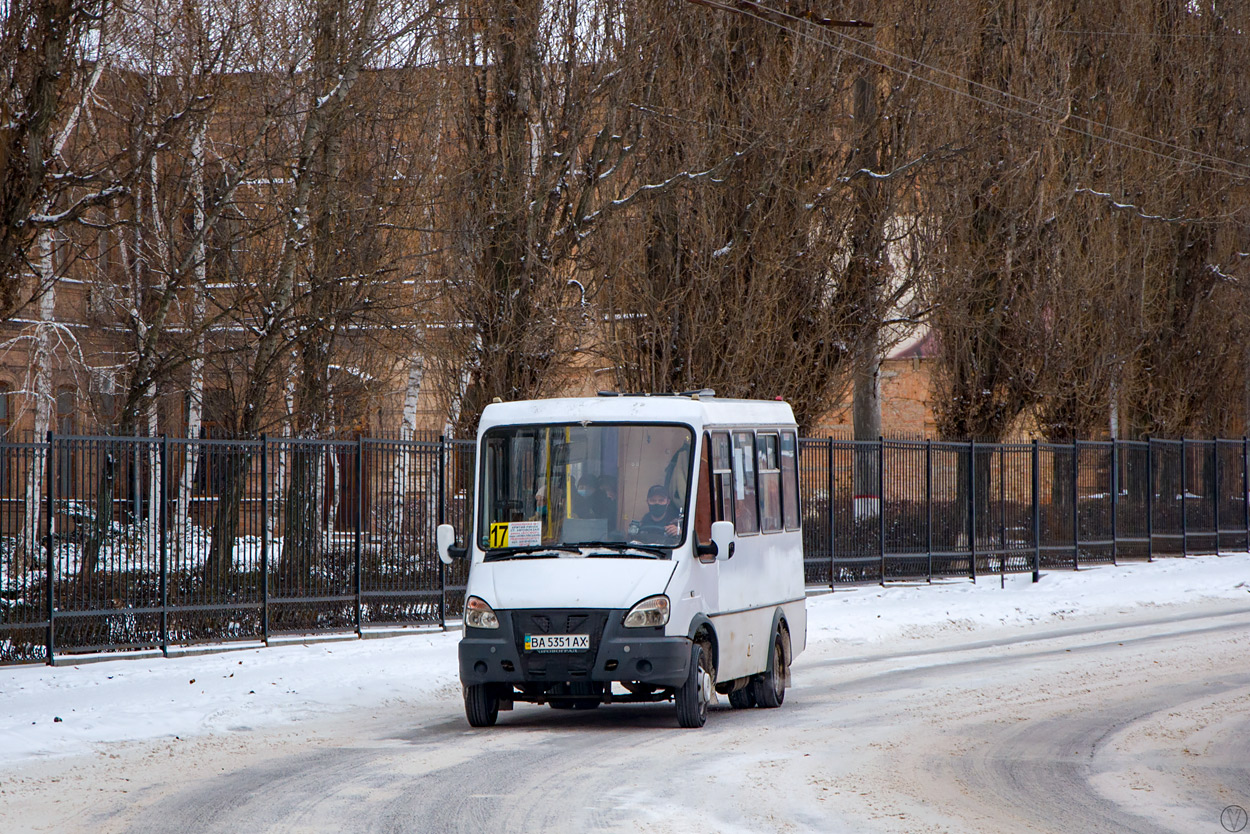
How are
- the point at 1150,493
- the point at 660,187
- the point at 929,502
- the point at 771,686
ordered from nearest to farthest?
the point at 771,686 < the point at 660,187 < the point at 929,502 < the point at 1150,493

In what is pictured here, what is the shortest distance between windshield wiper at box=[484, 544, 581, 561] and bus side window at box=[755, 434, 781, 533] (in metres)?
2.24

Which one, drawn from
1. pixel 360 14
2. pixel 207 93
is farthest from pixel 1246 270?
pixel 207 93

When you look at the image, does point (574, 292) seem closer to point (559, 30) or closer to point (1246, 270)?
point (559, 30)

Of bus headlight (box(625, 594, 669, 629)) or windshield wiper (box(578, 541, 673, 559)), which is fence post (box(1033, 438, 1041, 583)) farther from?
bus headlight (box(625, 594, 669, 629))

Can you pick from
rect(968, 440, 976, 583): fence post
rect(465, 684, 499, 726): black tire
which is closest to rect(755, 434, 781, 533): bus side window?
rect(465, 684, 499, 726): black tire

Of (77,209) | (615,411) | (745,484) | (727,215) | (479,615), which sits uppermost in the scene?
(727,215)

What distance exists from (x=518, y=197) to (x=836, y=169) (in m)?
6.72

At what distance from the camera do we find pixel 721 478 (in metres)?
13.2

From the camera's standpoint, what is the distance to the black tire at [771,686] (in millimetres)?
14008

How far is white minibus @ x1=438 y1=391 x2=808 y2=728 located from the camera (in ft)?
39.4

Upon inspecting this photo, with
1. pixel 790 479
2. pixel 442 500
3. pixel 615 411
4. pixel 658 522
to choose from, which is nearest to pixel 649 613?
pixel 658 522

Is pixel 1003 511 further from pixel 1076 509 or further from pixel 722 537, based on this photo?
pixel 722 537

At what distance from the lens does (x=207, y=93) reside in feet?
60.7

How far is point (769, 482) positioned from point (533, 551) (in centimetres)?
273
